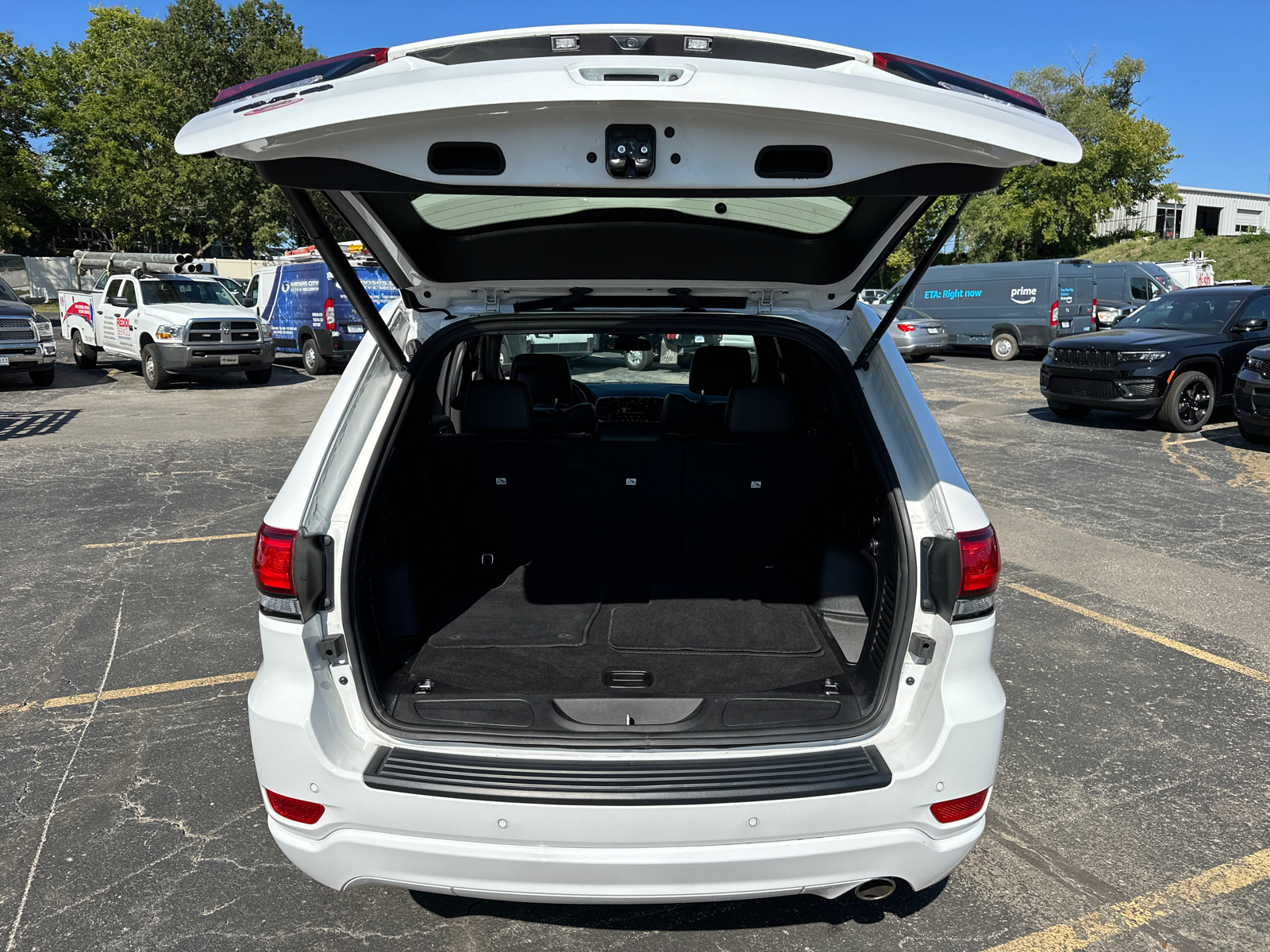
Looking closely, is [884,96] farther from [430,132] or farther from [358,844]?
[358,844]

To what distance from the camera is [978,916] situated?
2572 millimetres

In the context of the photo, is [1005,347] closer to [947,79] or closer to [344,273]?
[947,79]

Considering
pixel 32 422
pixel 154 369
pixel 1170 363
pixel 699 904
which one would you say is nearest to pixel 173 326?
pixel 154 369

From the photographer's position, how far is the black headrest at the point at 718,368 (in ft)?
14.5

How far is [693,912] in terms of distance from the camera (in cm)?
257

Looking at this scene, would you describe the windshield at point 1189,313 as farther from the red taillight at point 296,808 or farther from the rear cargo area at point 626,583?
the red taillight at point 296,808

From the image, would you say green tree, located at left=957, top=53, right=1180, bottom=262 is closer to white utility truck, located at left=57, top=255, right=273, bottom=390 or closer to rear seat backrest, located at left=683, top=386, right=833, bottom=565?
white utility truck, located at left=57, top=255, right=273, bottom=390

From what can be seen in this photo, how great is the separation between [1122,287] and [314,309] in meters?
17.3

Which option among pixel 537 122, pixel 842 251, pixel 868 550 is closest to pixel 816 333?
pixel 842 251

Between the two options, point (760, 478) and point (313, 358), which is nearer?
point (760, 478)

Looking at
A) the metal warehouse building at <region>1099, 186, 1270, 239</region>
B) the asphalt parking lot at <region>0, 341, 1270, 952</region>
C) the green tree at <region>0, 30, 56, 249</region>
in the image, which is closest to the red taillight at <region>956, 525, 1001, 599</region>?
the asphalt parking lot at <region>0, 341, 1270, 952</region>

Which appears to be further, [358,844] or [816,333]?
[816,333]

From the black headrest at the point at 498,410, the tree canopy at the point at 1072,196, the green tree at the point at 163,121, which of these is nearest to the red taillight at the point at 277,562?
the black headrest at the point at 498,410

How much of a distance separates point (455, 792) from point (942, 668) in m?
1.26
